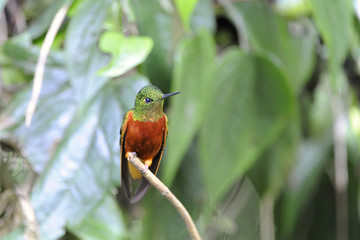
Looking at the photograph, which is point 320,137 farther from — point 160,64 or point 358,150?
point 160,64

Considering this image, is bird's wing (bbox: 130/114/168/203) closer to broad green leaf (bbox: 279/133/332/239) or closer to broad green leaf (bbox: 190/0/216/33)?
broad green leaf (bbox: 190/0/216/33)

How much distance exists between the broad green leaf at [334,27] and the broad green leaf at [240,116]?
0.13m

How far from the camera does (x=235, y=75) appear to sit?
1025 mm

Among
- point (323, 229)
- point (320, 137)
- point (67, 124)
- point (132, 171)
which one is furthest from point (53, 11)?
point (323, 229)

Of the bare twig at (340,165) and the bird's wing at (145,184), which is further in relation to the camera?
the bare twig at (340,165)

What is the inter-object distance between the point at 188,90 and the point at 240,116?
0.87 ft

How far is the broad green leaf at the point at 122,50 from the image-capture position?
0.47 meters

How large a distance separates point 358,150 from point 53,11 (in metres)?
0.88

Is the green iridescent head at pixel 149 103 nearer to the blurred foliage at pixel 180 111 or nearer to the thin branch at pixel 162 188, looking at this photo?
the thin branch at pixel 162 188

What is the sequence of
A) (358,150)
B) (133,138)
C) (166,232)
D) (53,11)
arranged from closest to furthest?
(133,138) < (53,11) < (166,232) < (358,150)

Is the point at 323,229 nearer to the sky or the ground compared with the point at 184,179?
nearer to the ground

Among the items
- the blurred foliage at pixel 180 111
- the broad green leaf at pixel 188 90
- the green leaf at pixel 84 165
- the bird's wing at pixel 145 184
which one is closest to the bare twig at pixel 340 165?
the blurred foliage at pixel 180 111

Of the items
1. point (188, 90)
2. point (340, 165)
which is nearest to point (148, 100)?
point (188, 90)

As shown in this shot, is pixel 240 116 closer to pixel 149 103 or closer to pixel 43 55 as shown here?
pixel 43 55
